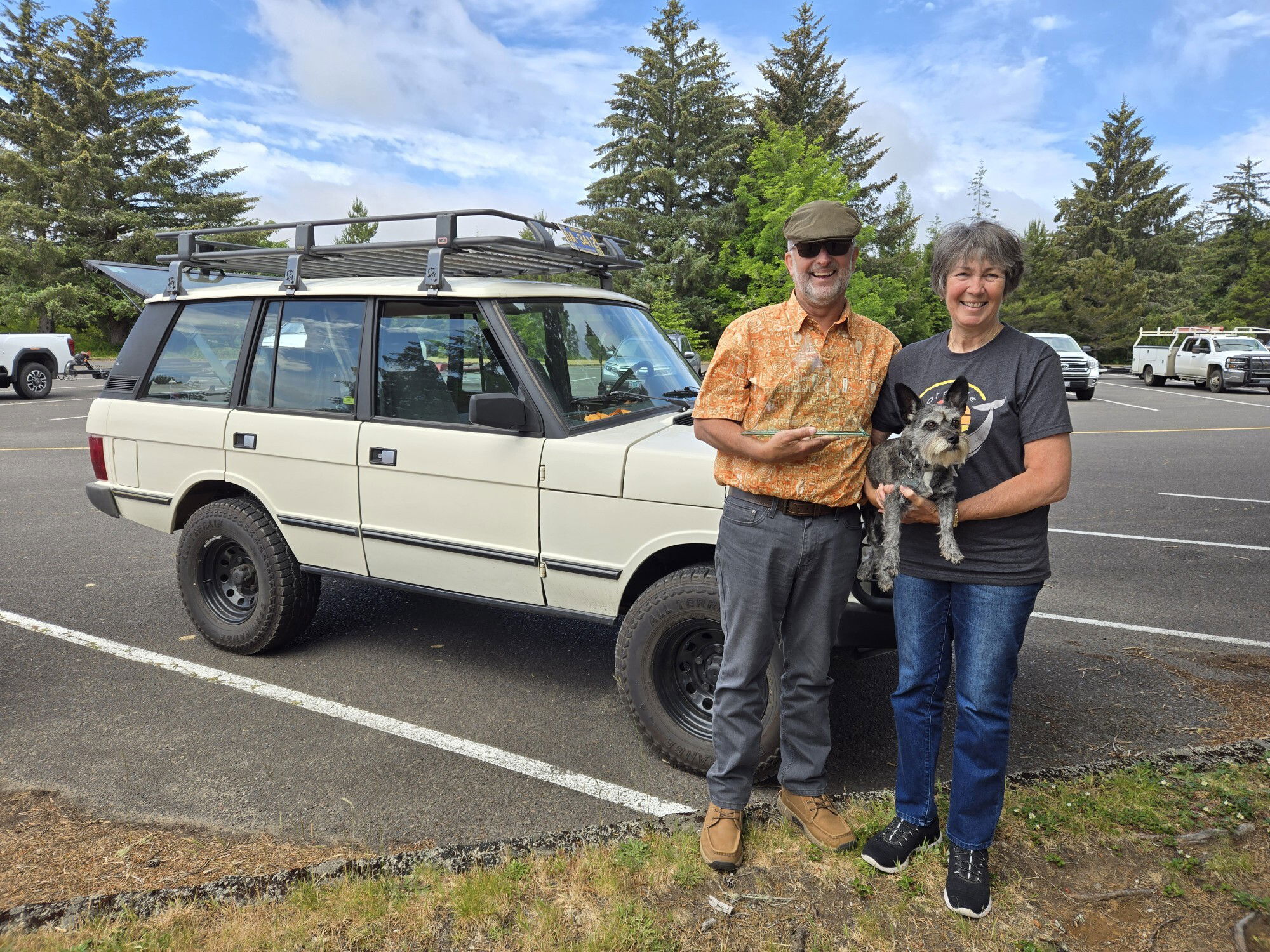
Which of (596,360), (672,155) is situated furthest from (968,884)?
(672,155)

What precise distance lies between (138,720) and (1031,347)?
4.20m

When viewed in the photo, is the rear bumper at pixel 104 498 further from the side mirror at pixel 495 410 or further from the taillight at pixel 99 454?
the side mirror at pixel 495 410

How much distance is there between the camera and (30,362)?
1978 cm

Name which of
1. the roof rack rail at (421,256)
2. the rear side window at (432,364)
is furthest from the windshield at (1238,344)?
the rear side window at (432,364)

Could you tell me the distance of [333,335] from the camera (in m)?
4.39

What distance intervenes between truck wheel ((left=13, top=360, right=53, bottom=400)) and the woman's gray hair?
22976 millimetres

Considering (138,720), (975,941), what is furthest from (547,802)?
(138,720)

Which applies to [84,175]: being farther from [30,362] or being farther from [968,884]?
[968,884]

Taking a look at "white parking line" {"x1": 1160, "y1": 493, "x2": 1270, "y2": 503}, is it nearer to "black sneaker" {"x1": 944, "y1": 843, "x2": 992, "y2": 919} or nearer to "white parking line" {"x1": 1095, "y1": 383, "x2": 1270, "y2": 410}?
"black sneaker" {"x1": 944, "y1": 843, "x2": 992, "y2": 919}

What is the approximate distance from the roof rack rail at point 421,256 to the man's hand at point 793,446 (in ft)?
6.20

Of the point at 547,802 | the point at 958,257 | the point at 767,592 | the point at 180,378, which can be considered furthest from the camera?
the point at 180,378

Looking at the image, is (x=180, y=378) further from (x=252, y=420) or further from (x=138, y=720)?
(x=138, y=720)

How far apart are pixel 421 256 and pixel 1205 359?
30.3 m

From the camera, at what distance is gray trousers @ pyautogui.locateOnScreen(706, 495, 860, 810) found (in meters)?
2.74
